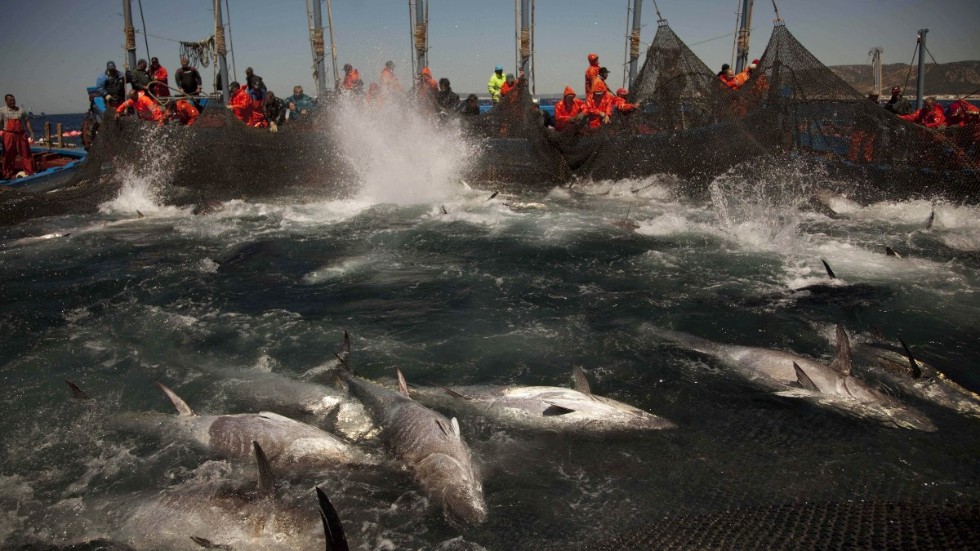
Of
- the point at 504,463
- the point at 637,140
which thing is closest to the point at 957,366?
the point at 504,463

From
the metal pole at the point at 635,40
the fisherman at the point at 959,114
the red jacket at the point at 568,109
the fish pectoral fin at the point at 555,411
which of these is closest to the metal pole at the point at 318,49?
the red jacket at the point at 568,109

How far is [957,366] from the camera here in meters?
5.30

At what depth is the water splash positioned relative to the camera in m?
13.4

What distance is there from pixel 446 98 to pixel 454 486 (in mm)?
13175

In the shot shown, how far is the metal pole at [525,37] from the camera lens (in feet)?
58.1

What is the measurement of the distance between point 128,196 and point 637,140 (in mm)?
11204

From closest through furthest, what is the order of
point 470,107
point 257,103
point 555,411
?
point 555,411 → point 470,107 → point 257,103

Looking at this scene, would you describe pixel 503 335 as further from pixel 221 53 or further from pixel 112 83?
pixel 112 83

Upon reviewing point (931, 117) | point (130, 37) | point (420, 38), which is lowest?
point (931, 117)

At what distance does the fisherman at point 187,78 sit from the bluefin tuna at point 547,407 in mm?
16014

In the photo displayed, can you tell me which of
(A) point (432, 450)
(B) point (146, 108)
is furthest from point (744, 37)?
(A) point (432, 450)

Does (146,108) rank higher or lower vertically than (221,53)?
lower

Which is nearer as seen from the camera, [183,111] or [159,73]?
[183,111]

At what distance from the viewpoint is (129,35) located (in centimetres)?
1591
